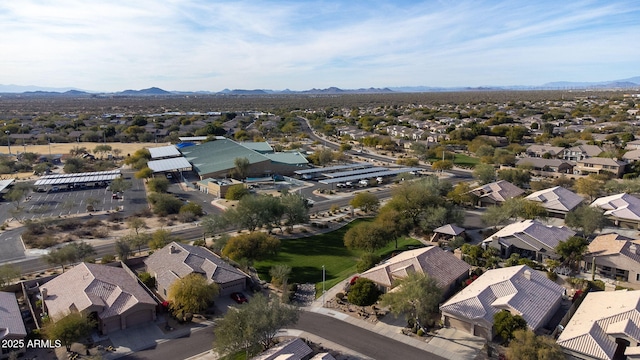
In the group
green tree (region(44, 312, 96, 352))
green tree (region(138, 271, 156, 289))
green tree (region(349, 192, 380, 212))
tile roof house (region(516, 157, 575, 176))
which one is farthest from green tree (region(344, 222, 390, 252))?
tile roof house (region(516, 157, 575, 176))

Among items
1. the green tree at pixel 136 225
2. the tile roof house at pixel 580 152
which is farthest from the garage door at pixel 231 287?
the tile roof house at pixel 580 152

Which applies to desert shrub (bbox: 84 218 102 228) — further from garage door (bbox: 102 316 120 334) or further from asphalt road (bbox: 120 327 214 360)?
asphalt road (bbox: 120 327 214 360)

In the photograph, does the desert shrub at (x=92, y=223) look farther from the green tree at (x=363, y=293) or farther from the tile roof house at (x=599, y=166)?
the tile roof house at (x=599, y=166)

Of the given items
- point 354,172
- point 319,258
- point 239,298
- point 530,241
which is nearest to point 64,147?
point 354,172

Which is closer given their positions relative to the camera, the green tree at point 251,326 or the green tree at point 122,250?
the green tree at point 251,326

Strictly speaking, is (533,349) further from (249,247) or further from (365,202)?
(365,202)

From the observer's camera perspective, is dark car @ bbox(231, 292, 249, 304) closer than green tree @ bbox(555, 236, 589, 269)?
Yes
